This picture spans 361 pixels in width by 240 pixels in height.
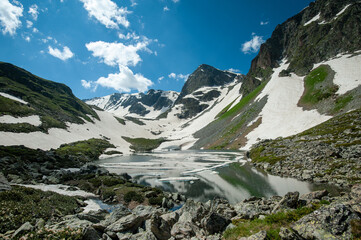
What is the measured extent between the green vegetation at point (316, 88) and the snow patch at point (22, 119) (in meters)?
152

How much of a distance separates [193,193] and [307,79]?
12114cm

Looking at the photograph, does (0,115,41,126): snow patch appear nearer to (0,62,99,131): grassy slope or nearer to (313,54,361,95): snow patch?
(0,62,99,131): grassy slope

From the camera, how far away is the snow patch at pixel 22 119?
3306 inches

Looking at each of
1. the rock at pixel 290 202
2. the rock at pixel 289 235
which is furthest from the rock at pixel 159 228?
the rock at pixel 290 202

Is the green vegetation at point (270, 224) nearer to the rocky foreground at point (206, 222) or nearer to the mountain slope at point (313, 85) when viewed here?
the rocky foreground at point (206, 222)

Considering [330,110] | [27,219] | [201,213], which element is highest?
[330,110]

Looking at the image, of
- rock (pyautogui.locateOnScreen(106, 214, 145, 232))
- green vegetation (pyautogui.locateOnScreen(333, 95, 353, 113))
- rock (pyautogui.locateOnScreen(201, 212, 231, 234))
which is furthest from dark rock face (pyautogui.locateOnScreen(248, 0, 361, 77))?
rock (pyautogui.locateOnScreen(106, 214, 145, 232))

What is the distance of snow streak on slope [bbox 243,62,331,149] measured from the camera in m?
71.1

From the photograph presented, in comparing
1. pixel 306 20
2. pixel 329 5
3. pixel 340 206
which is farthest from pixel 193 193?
pixel 306 20

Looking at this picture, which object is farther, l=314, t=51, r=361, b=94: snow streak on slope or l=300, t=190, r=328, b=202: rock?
l=314, t=51, r=361, b=94: snow streak on slope

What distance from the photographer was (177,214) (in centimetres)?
1363

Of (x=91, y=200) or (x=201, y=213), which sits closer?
(x=201, y=213)

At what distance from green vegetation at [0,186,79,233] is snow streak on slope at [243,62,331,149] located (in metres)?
76.6

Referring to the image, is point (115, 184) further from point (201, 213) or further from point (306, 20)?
point (306, 20)
